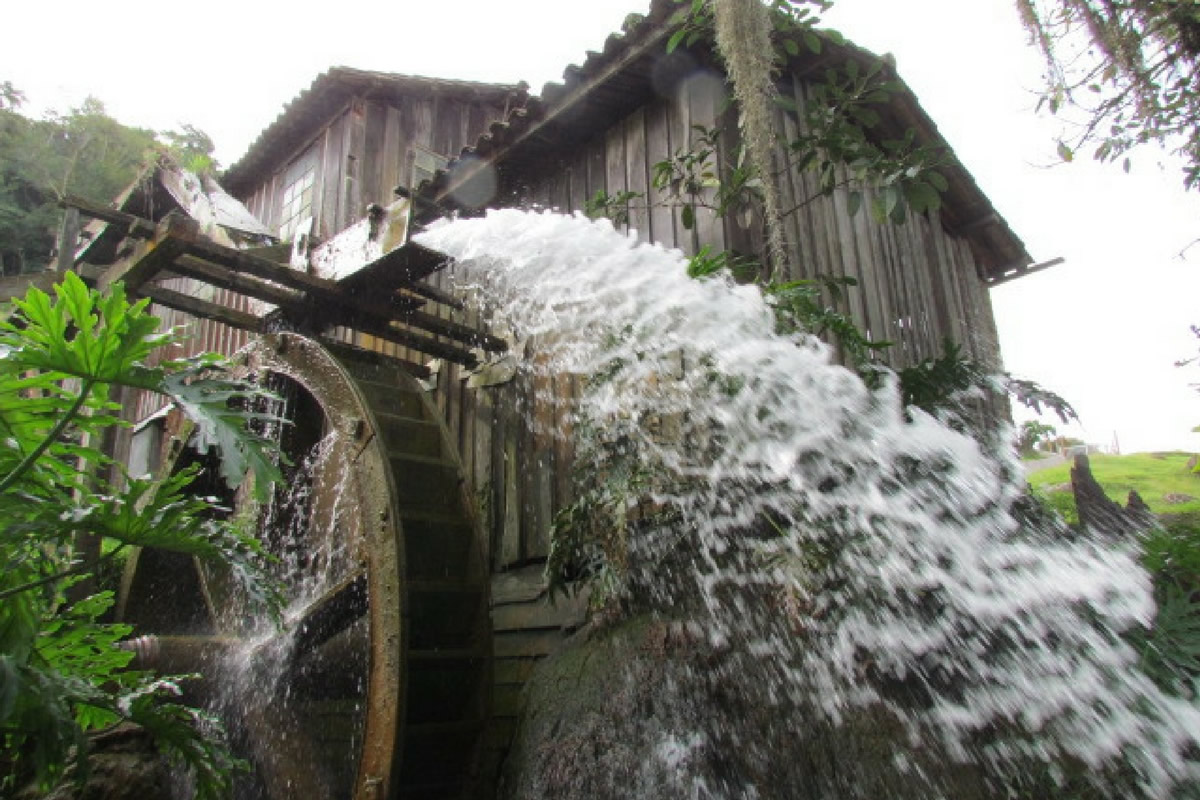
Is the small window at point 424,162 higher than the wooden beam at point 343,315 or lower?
higher

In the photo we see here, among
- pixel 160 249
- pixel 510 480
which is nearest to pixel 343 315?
pixel 160 249

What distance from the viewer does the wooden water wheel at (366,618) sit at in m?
3.35

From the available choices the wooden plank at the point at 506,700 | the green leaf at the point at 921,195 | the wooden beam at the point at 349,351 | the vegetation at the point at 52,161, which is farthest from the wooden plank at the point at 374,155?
the vegetation at the point at 52,161

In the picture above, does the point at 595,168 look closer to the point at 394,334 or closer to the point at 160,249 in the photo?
the point at 394,334

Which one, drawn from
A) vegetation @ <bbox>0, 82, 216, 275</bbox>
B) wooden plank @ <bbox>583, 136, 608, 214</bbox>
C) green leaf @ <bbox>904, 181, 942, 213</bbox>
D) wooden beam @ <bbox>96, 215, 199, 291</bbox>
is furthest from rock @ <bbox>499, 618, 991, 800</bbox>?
vegetation @ <bbox>0, 82, 216, 275</bbox>

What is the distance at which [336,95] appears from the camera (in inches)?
333

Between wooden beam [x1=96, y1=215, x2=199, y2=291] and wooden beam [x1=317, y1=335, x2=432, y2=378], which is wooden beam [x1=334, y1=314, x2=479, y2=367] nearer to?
wooden beam [x1=317, y1=335, x2=432, y2=378]

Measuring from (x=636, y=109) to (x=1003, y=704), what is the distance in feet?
12.5

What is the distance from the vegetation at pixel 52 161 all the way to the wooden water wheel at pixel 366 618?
1893 centimetres

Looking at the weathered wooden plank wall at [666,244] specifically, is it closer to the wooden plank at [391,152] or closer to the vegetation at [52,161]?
the wooden plank at [391,152]

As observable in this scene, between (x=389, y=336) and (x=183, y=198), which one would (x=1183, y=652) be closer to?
(x=389, y=336)

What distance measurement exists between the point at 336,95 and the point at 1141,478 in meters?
18.6

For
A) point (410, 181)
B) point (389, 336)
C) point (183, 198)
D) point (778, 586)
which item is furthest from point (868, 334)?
point (410, 181)

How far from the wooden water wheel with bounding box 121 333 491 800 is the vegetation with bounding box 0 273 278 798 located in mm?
952
